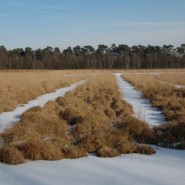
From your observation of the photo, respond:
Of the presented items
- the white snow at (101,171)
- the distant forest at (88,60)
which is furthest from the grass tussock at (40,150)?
the distant forest at (88,60)

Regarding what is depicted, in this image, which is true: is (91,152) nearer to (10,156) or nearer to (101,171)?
(101,171)

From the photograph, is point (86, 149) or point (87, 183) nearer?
point (87, 183)

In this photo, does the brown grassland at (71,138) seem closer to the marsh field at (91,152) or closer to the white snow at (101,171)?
the marsh field at (91,152)

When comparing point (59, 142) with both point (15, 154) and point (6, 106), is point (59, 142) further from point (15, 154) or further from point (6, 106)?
point (6, 106)

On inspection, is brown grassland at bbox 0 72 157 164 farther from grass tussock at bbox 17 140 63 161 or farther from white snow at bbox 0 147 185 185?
white snow at bbox 0 147 185 185

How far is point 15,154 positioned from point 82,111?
203 inches

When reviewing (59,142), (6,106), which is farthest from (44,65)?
(59,142)

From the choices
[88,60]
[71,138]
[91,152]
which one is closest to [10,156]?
[91,152]

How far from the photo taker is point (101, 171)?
226 inches

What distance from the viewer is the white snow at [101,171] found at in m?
5.24

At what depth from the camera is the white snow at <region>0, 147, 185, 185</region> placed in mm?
5238

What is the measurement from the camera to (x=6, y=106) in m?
13.1

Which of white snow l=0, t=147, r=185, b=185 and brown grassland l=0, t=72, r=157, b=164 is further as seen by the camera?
brown grassland l=0, t=72, r=157, b=164

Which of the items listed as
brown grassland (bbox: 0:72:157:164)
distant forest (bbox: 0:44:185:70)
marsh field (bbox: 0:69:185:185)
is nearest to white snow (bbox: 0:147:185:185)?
marsh field (bbox: 0:69:185:185)
